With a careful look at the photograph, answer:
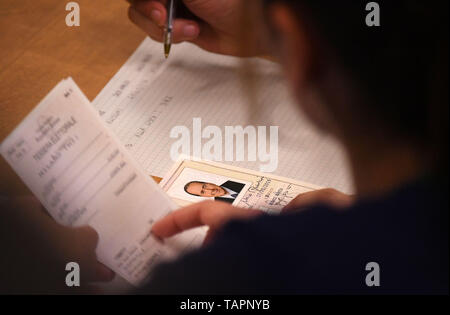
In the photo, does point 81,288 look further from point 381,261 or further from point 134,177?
point 381,261

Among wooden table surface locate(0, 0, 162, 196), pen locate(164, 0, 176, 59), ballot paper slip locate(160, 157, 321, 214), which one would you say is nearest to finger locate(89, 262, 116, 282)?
ballot paper slip locate(160, 157, 321, 214)

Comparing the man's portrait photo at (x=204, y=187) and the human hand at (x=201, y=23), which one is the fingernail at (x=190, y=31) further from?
the man's portrait photo at (x=204, y=187)

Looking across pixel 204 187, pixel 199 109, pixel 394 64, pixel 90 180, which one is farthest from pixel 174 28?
pixel 394 64

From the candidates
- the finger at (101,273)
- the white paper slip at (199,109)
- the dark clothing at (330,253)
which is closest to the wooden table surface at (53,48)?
the white paper slip at (199,109)

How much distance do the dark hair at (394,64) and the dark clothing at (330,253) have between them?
1.9 inches

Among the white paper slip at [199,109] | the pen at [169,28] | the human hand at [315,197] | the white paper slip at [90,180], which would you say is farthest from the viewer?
the pen at [169,28]

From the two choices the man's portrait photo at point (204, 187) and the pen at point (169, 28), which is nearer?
the man's portrait photo at point (204, 187)

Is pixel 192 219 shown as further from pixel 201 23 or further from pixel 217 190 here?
pixel 201 23

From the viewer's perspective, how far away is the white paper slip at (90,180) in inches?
24.0

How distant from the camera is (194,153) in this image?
85cm

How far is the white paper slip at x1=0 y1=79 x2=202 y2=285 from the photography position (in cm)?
61

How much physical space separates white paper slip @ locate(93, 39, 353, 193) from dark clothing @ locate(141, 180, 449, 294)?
38 centimetres

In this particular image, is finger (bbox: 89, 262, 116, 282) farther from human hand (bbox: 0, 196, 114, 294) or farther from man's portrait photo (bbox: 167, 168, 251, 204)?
man's portrait photo (bbox: 167, 168, 251, 204)
